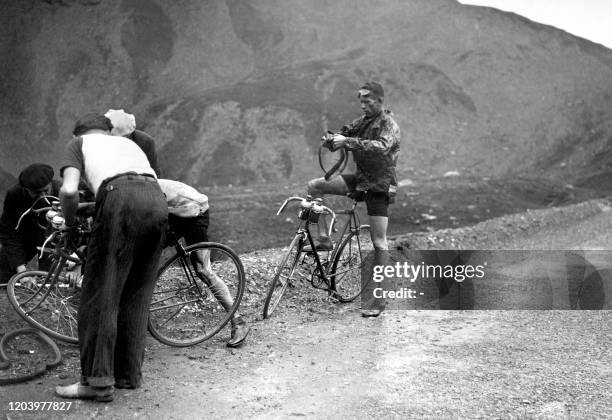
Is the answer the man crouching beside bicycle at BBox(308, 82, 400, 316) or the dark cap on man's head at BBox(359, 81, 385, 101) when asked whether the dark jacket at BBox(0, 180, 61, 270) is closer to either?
the man crouching beside bicycle at BBox(308, 82, 400, 316)

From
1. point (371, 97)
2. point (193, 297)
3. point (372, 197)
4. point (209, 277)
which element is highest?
point (371, 97)

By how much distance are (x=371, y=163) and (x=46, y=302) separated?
9.78ft

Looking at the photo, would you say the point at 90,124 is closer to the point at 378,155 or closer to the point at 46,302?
the point at 46,302

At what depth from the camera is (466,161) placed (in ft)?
88.9

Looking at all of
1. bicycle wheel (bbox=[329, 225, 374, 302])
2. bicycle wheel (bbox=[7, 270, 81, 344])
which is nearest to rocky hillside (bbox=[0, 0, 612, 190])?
bicycle wheel (bbox=[329, 225, 374, 302])

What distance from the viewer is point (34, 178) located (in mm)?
5984

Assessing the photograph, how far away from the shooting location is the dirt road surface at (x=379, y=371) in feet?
14.1

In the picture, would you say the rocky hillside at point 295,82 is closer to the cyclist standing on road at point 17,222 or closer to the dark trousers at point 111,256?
the cyclist standing on road at point 17,222

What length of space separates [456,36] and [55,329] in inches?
1205

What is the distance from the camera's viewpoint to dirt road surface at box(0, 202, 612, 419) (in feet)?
14.1

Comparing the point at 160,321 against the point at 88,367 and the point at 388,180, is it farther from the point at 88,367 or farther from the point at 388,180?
the point at 388,180

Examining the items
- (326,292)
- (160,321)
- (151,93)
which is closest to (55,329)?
(160,321)

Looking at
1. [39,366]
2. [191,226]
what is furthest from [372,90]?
[39,366]

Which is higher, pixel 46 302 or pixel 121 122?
pixel 121 122
